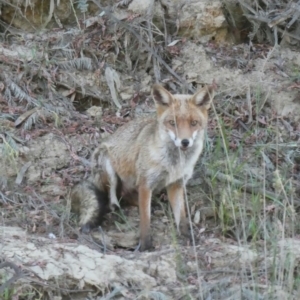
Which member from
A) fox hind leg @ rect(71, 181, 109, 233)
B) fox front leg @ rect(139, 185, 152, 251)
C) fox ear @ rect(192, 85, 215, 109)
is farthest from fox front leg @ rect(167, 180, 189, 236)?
fox ear @ rect(192, 85, 215, 109)

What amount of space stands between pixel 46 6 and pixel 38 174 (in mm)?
2656

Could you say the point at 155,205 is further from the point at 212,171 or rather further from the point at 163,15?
the point at 163,15

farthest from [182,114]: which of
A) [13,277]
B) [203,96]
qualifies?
[13,277]

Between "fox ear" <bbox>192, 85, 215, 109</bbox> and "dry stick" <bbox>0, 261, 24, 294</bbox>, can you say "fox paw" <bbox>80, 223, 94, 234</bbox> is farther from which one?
"fox ear" <bbox>192, 85, 215, 109</bbox>

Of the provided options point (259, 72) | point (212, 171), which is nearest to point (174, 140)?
point (212, 171)

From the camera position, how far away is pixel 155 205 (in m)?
7.74

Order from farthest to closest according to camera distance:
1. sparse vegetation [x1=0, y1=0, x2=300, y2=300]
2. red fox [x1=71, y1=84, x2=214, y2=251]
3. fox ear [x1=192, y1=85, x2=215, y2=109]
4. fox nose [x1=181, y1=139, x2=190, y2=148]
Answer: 1. fox ear [x1=192, y1=85, x2=215, y2=109]
2. red fox [x1=71, y1=84, x2=214, y2=251]
3. fox nose [x1=181, y1=139, x2=190, y2=148]
4. sparse vegetation [x1=0, y1=0, x2=300, y2=300]

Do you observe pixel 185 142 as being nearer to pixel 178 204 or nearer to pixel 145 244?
pixel 178 204

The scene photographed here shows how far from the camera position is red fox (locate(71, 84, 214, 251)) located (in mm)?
6938

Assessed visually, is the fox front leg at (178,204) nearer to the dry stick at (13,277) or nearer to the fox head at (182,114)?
the fox head at (182,114)

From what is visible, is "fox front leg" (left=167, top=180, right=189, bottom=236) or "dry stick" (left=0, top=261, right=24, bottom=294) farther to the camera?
"fox front leg" (left=167, top=180, right=189, bottom=236)

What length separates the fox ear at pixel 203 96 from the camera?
704 centimetres

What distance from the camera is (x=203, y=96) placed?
706cm

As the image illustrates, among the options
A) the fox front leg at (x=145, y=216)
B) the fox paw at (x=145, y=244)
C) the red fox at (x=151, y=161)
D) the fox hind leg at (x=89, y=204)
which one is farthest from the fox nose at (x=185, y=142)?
the fox hind leg at (x=89, y=204)
